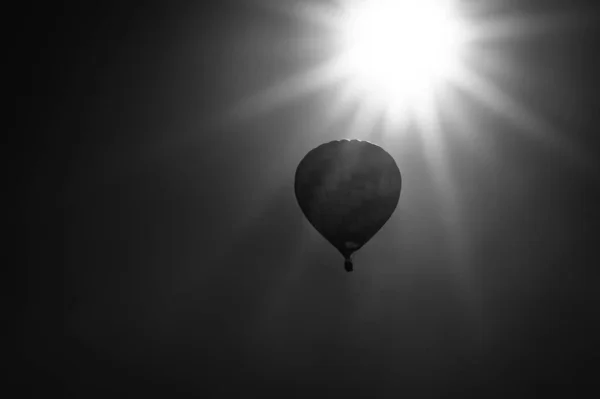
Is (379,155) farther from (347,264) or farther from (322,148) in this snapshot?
(347,264)

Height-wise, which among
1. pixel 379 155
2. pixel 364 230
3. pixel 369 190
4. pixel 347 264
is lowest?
pixel 347 264

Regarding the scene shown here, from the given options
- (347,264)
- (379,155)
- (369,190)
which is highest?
(379,155)

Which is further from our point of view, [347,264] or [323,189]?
[347,264]

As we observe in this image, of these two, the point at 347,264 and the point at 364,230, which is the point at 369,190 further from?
the point at 347,264

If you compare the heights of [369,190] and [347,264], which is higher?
[369,190]

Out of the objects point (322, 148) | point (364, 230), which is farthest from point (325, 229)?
point (322, 148)

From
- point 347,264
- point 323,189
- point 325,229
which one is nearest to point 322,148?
point 323,189
